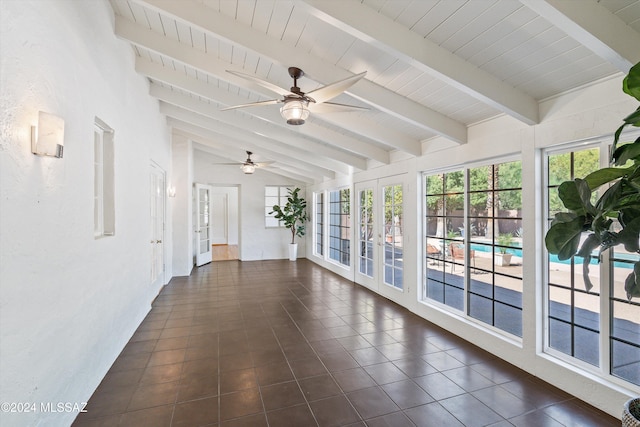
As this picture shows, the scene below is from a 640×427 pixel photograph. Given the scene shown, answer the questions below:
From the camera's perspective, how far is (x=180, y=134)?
716 centimetres

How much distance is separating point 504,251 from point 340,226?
449 cm

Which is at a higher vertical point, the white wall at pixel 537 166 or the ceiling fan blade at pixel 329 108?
the ceiling fan blade at pixel 329 108

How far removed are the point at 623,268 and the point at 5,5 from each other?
4010 millimetres

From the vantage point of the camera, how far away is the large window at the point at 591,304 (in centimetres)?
231

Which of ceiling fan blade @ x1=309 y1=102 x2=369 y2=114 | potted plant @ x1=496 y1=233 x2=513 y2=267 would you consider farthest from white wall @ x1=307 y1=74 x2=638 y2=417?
ceiling fan blade @ x1=309 y1=102 x2=369 y2=114

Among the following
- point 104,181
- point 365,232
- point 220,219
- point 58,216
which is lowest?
point 365,232

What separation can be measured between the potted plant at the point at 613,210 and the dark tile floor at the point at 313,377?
3.45 ft

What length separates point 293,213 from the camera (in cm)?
925

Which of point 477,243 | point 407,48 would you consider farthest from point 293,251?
point 407,48

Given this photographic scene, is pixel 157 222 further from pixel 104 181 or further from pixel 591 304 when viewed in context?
pixel 591 304

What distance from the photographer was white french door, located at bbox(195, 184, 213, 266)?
320 inches

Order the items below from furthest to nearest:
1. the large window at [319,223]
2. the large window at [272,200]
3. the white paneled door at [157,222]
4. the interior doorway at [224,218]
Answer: the interior doorway at [224,218] < the large window at [272,200] < the large window at [319,223] < the white paneled door at [157,222]

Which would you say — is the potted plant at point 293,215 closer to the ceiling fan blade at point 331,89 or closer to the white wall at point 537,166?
the white wall at point 537,166

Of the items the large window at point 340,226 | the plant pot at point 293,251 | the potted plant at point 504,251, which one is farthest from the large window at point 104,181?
the plant pot at point 293,251
